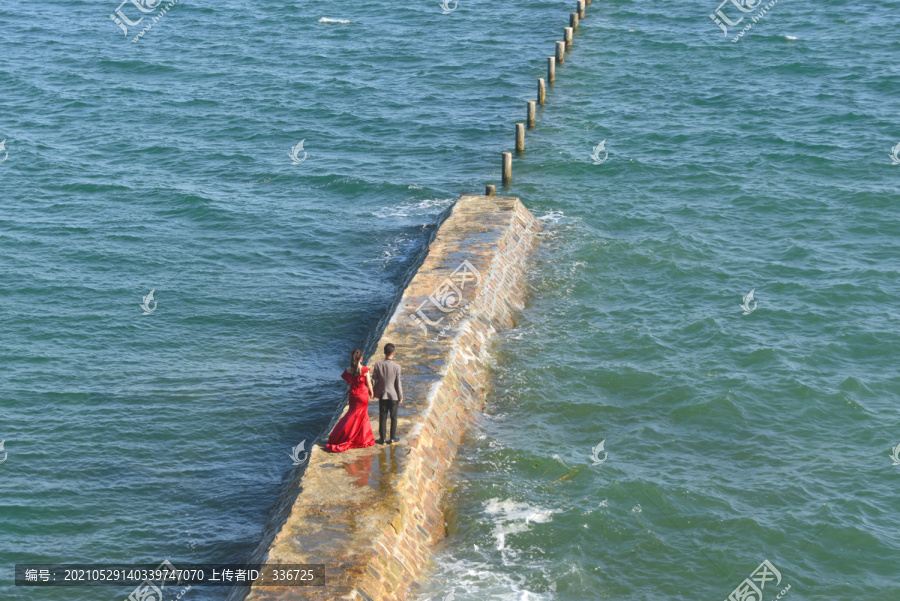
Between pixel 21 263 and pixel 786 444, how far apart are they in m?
24.0

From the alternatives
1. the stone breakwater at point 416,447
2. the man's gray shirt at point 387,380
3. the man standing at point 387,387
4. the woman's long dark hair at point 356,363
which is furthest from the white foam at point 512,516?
the woman's long dark hair at point 356,363

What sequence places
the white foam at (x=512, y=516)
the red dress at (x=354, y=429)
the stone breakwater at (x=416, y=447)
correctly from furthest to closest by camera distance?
the white foam at (x=512, y=516) → the red dress at (x=354, y=429) → the stone breakwater at (x=416, y=447)

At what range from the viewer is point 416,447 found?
19172 mm

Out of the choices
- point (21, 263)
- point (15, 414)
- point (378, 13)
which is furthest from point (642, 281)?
point (378, 13)

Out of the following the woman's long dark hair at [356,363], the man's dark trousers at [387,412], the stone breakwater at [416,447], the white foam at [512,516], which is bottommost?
the white foam at [512,516]

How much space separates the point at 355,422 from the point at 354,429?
0.53ft

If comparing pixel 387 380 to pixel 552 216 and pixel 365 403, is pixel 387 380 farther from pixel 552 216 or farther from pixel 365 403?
pixel 552 216

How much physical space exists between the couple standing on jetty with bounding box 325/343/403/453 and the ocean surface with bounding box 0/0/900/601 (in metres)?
A: 2.37

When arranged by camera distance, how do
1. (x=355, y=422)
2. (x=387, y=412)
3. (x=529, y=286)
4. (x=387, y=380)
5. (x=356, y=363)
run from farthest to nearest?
(x=529, y=286) → (x=387, y=412) → (x=355, y=422) → (x=387, y=380) → (x=356, y=363)

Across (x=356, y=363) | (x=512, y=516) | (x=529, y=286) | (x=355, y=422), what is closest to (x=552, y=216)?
(x=529, y=286)

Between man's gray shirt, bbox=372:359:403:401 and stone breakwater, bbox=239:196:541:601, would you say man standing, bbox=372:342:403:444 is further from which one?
stone breakwater, bbox=239:196:541:601

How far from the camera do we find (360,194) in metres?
37.0

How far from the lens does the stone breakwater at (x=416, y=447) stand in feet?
53.5

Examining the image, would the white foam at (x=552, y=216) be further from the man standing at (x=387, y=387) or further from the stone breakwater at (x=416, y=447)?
the man standing at (x=387, y=387)
